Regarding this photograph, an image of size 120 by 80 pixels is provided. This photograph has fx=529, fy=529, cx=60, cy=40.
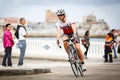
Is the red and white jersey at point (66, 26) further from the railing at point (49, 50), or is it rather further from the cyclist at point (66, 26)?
the railing at point (49, 50)

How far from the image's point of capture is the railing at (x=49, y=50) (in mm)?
27656

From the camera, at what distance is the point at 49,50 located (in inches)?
1164

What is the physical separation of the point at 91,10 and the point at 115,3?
15399 millimetres

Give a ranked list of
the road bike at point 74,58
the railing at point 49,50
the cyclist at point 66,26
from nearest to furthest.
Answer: the cyclist at point 66,26
the road bike at point 74,58
the railing at point 49,50


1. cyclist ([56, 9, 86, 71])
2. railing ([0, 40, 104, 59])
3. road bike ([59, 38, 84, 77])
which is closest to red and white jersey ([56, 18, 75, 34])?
cyclist ([56, 9, 86, 71])

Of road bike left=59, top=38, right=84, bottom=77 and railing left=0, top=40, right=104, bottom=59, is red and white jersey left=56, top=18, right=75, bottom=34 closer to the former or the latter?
road bike left=59, top=38, right=84, bottom=77

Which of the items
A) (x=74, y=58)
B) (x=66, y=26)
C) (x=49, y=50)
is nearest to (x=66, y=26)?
(x=66, y=26)

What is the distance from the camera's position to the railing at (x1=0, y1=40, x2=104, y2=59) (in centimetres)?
2766

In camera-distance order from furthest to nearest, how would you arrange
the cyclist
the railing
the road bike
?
the railing → the road bike → the cyclist

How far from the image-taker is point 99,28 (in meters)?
85.9

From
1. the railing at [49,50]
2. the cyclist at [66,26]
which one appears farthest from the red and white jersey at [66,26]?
the railing at [49,50]

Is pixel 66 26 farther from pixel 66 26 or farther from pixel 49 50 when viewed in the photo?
pixel 49 50

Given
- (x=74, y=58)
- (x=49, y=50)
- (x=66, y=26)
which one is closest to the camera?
(x=66, y=26)

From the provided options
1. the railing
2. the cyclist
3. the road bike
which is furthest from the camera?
the railing
